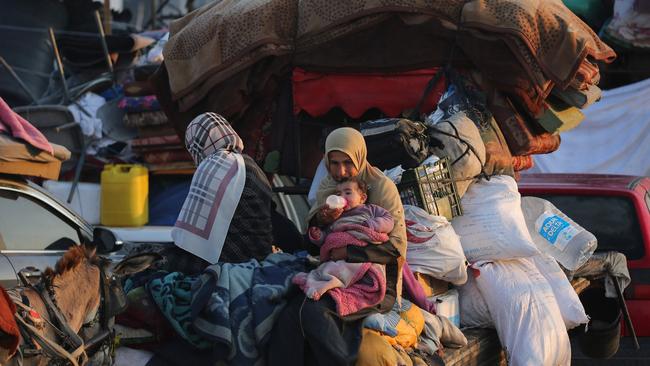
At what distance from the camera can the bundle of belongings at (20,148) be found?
5246mm

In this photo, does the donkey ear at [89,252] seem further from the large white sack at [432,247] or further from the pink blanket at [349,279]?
the large white sack at [432,247]

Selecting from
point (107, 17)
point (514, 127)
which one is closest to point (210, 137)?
point (514, 127)

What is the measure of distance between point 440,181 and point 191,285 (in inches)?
65.2

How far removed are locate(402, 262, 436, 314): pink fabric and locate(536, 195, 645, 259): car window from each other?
2.35m

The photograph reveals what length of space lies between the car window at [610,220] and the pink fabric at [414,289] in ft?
7.70

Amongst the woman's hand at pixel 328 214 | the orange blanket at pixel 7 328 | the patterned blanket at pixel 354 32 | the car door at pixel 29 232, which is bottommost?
the car door at pixel 29 232

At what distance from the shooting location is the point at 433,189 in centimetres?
481

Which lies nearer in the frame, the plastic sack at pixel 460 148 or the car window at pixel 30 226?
the plastic sack at pixel 460 148

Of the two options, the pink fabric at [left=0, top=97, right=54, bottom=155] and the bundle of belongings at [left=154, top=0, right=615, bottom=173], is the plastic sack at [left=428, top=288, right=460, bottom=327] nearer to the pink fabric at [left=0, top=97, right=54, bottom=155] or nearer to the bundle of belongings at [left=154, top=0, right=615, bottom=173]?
the bundle of belongings at [left=154, top=0, right=615, bottom=173]

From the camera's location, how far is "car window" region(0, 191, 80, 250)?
5.64 meters

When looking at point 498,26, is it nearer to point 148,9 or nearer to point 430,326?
point 430,326

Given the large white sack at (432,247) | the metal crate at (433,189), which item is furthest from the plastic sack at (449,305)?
the metal crate at (433,189)

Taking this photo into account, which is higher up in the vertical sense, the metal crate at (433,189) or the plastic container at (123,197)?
the metal crate at (433,189)

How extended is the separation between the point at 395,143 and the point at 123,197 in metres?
5.33
